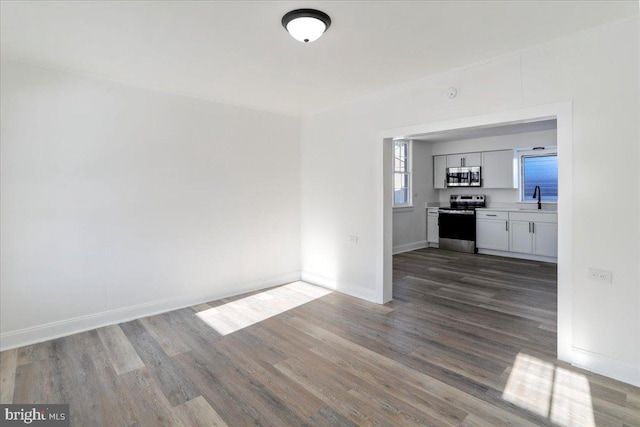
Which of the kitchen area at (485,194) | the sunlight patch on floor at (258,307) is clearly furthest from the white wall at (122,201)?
the kitchen area at (485,194)

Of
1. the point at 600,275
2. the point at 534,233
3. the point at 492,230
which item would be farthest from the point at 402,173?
the point at 600,275

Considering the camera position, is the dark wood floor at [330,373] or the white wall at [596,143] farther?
the white wall at [596,143]

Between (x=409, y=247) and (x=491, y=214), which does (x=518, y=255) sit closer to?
(x=491, y=214)

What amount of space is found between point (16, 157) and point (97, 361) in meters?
1.95

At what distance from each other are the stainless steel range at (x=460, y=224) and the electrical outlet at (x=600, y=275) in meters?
4.83

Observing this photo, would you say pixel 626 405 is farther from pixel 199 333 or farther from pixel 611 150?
pixel 199 333

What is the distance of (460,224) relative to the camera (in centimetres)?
742

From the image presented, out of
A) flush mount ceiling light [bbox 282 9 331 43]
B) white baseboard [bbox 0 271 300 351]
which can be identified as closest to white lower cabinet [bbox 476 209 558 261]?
white baseboard [bbox 0 271 300 351]

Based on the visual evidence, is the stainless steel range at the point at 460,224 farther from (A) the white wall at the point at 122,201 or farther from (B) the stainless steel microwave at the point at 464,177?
(A) the white wall at the point at 122,201

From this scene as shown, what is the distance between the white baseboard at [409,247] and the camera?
7.28 meters

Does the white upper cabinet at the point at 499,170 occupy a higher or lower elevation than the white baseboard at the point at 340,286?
higher

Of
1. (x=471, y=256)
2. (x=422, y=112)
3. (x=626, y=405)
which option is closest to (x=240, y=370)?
(x=626, y=405)

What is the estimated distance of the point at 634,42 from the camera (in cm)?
234

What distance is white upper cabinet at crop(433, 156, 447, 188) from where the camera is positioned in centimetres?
800
